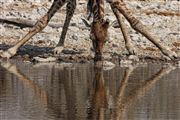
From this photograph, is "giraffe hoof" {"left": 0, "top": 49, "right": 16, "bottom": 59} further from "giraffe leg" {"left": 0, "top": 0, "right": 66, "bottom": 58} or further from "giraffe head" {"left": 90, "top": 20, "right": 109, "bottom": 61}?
"giraffe head" {"left": 90, "top": 20, "right": 109, "bottom": 61}

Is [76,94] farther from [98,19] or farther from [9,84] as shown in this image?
[98,19]

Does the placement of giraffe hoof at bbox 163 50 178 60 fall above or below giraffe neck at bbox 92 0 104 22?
below

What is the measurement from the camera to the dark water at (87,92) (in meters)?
9.20

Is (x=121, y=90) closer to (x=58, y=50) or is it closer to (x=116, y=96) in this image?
(x=116, y=96)

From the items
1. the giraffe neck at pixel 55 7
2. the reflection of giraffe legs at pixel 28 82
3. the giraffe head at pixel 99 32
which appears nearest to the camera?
the reflection of giraffe legs at pixel 28 82

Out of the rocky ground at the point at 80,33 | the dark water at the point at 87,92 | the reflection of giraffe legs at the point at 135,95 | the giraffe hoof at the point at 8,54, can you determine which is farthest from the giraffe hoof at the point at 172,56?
the giraffe hoof at the point at 8,54

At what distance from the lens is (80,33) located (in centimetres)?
1845

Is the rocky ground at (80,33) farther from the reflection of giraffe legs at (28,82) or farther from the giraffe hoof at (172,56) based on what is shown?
the reflection of giraffe legs at (28,82)

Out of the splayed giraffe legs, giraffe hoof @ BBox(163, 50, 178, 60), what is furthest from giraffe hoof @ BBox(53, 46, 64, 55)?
giraffe hoof @ BBox(163, 50, 178, 60)

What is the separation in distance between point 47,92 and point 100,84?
3.51ft

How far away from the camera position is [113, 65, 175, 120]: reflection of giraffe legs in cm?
945

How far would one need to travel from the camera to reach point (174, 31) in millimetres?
19359

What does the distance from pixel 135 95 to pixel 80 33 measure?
7.95m

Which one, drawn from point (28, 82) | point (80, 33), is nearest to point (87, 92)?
point (28, 82)
